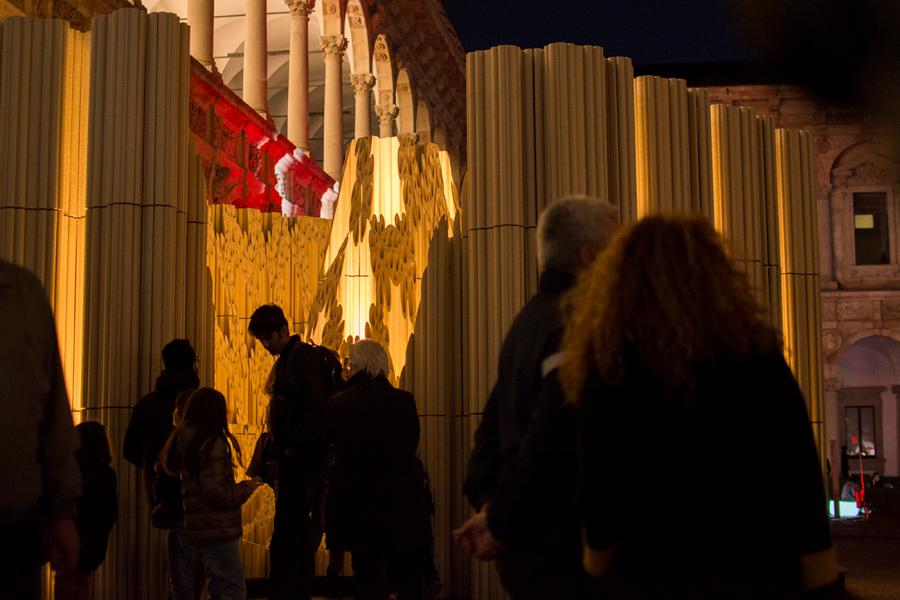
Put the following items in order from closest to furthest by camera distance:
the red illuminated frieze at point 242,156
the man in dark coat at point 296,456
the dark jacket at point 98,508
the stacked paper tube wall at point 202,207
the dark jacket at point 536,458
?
the dark jacket at point 536,458
the dark jacket at point 98,508
the man in dark coat at point 296,456
the stacked paper tube wall at point 202,207
the red illuminated frieze at point 242,156

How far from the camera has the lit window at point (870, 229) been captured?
4144 cm

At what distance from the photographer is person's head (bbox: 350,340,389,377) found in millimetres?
6680

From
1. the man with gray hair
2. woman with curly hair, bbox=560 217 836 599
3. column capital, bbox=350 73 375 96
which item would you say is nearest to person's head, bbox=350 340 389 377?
the man with gray hair

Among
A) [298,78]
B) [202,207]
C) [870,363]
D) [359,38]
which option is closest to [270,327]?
[202,207]

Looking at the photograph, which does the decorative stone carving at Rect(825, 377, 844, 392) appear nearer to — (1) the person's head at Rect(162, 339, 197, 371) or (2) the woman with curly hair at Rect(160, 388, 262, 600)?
(1) the person's head at Rect(162, 339, 197, 371)

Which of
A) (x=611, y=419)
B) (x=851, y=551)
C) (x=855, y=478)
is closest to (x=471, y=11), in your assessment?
(x=855, y=478)

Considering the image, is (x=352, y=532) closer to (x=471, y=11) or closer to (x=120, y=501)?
(x=120, y=501)

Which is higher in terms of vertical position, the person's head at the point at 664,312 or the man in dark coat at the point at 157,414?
the person's head at the point at 664,312

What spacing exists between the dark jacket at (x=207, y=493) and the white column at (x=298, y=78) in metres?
17.2

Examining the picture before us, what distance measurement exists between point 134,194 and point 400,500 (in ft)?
9.24

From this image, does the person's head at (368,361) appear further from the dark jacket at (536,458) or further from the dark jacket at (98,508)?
the dark jacket at (536,458)

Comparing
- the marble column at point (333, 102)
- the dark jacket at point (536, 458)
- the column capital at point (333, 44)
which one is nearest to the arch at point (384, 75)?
the marble column at point (333, 102)

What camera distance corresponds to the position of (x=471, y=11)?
70.1 metres

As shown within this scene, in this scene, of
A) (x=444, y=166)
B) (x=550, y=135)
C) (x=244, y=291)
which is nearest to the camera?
Answer: (x=550, y=135)
